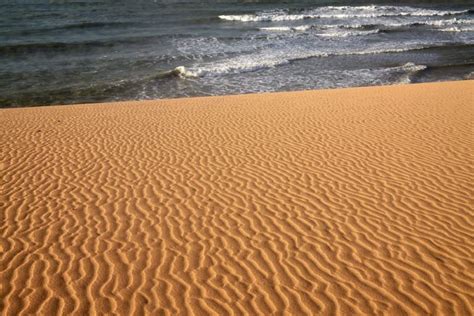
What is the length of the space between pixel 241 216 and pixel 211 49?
64.4ft

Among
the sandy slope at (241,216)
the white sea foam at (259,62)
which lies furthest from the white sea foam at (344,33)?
the sandy slope at (241,216)

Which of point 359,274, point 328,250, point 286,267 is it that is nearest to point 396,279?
point 359,274

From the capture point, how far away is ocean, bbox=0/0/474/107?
61.3ft

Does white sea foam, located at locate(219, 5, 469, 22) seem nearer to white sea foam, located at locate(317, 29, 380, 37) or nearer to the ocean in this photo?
the ocean

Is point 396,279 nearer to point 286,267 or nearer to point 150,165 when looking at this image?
point 286,267

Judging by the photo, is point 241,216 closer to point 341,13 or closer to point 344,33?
point 344,33

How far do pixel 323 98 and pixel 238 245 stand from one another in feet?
32.3

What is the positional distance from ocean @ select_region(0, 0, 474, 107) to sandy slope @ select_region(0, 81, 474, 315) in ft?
22.6

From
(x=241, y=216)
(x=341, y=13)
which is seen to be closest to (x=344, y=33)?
(x=341, y=13)

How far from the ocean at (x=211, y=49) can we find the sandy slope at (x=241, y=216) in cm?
688

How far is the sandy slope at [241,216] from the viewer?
4.85 meters

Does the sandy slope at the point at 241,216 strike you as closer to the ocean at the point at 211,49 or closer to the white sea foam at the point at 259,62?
the ocean at the point at 211,49

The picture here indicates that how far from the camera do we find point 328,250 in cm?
566

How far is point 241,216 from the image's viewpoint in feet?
21.7
